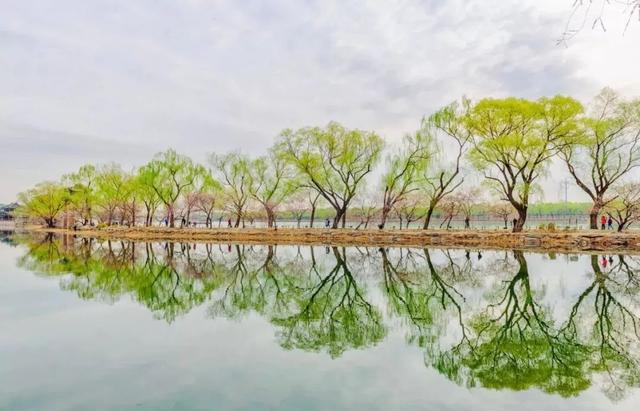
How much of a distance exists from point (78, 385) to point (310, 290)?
900 cm

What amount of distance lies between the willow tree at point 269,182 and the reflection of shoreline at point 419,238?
459 cm

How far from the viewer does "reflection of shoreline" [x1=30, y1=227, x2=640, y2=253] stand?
25281 millimetres

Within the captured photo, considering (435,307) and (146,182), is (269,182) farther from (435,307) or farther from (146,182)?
(435,307)

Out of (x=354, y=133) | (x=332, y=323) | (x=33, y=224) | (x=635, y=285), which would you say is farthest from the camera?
(x=33, y=224)

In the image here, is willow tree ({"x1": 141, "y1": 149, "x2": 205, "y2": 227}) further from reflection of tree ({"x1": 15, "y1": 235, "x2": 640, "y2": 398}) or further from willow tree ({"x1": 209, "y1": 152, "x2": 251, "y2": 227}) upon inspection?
reflection of tree ({"x1": 15, "y1": 235, "x2": 640, "y2": 398})

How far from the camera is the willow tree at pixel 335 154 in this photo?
36.2 m

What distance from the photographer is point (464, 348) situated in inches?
319

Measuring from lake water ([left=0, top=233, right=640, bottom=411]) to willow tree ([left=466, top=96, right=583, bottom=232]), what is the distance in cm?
1204

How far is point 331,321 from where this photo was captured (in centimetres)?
1030

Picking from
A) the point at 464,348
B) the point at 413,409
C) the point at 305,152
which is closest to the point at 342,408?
the point at 413,409

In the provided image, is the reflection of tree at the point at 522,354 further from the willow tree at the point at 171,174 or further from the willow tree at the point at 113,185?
the willow tree at the point at 113,185

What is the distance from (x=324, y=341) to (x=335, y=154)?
1130 inches

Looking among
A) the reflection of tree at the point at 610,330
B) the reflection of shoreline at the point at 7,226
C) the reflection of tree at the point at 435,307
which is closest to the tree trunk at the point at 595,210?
the reflection of tree at the point at 435,307

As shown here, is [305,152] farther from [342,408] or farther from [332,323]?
[342,408]
